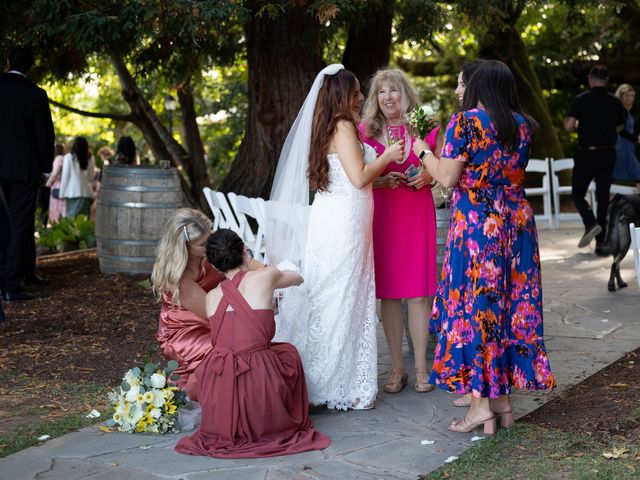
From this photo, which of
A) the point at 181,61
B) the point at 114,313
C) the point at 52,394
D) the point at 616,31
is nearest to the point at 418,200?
the point at 52,394

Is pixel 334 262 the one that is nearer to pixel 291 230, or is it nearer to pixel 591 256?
pixel 291 230

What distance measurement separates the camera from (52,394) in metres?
6.01

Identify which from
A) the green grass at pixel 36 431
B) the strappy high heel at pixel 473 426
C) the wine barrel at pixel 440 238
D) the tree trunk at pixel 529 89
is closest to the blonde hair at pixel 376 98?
the wine barrel at pixel 440 238

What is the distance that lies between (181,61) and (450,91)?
7599mm

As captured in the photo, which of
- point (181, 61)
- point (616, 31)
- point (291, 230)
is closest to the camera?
point (291, 230)

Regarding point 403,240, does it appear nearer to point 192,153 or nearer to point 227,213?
point 227,213

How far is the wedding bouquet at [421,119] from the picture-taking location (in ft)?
17.2

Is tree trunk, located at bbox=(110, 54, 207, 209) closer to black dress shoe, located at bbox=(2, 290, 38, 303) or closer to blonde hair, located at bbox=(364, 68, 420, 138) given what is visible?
A: black dress shoe, located at bbox=(2, 290, 38, 303)

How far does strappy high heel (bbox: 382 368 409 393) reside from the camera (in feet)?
18.8

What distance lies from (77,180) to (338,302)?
984 centimetres

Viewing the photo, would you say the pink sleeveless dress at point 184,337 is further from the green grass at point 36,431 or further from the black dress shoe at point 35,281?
the black dress shoe at point 35,281

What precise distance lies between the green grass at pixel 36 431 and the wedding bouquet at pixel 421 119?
2.32m

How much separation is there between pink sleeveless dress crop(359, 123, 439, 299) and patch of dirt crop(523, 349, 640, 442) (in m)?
0.98

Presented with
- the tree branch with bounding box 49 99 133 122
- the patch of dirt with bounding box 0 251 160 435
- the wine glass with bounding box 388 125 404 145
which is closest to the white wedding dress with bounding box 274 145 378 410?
the wine glass with bounding box 388 125 404 145
